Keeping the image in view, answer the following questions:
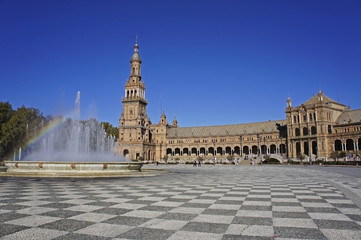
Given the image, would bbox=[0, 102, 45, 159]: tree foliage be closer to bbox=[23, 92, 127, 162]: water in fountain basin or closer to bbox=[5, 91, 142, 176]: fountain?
bbox=[5, 91, 142, 176]: fountain

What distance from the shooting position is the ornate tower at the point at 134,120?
9825 centimetres

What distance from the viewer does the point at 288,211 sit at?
6.89 meters

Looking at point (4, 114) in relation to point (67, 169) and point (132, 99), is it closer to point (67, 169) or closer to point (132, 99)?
point (132, 99)

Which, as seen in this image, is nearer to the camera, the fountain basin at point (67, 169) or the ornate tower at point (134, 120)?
the fountain basin at point (67, 169)

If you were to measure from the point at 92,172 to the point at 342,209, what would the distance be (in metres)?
18.0

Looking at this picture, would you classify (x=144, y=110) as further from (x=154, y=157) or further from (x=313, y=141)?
(x=313, y=141)

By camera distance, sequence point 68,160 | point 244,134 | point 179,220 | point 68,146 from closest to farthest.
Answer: point 179,220, point 68,160, point 68,146, point 244,134

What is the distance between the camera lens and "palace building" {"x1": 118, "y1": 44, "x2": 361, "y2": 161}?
77375 mm

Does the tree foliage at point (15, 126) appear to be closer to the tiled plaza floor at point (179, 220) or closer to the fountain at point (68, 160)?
the fountain at point (68, 160)

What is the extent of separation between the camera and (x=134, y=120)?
335 feet

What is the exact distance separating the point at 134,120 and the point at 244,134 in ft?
138

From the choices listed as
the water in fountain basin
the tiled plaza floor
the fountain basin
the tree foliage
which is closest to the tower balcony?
the tree foliage

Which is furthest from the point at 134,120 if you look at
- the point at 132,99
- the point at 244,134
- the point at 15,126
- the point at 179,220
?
the point at 179,220

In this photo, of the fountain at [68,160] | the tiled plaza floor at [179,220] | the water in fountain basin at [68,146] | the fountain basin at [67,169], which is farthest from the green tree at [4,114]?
the tiled plaza floor at [179,220]
